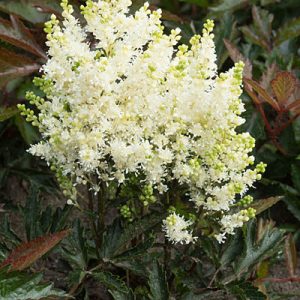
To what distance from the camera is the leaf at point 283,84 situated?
6.17ft

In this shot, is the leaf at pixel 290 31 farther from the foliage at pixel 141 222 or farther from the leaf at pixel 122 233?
the leaf at pixel 122 233

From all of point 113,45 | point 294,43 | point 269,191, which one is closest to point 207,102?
point 113,45

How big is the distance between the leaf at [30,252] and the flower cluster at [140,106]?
167mm

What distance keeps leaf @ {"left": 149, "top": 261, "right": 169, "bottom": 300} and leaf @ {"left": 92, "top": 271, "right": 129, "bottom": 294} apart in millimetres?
85

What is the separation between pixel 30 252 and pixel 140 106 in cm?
43

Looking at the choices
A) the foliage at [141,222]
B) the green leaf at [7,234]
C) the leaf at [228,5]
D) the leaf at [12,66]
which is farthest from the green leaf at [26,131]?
the leaf at [228,5]

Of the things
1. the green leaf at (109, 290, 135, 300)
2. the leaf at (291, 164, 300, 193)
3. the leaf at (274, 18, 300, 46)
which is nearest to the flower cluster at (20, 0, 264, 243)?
the green leaf at (109, 290, 135, 300)

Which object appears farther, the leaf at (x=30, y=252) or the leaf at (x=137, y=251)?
the leaf at (x=137, y=251)

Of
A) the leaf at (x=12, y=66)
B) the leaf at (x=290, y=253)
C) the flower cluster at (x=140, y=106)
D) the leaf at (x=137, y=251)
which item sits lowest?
the leaf at (x=290, y=253)

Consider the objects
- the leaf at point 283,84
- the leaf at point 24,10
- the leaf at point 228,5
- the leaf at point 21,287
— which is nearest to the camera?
the leaf at point 21,287

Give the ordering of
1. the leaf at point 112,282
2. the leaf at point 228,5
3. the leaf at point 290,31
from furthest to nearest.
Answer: the leaf at point 228,5 < the leaf at point 290,31 < the leaf at point 112,282

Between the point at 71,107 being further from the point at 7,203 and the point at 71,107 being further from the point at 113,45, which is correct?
the point at 7,203

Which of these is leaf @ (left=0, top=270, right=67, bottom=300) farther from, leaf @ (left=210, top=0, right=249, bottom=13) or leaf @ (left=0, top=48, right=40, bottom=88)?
leaf @ (left=210, top=0, right=249, bottom=13)

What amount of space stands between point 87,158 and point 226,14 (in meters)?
1.22
